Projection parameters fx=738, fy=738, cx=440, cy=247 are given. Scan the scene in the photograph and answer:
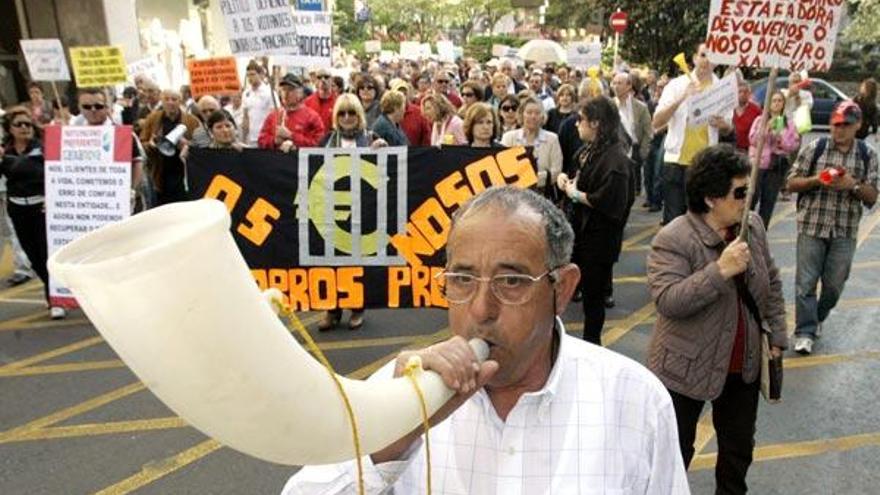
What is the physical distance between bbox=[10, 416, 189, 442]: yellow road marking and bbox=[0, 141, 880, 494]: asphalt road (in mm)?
12

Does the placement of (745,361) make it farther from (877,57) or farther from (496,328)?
(877,57)

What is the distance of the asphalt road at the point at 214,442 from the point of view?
13.0 ft

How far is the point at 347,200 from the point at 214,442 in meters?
1.98

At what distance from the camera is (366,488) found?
53.7 inches

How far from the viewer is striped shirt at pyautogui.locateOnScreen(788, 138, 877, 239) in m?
5.28

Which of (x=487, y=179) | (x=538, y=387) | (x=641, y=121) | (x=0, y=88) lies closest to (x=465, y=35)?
(x=0, y=88)

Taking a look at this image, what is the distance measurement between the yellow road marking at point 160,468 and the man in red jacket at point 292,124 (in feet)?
12.8

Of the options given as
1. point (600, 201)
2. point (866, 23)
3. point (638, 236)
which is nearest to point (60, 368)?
point (600, 201)

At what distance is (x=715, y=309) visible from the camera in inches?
122

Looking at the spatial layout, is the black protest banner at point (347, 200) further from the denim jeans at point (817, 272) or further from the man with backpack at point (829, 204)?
the denim jeans at point (817, 272)

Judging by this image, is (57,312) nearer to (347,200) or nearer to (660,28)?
(347,200)

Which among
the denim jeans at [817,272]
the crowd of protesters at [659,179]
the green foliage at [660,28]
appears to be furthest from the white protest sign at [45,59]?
the green foliage at [660,28]

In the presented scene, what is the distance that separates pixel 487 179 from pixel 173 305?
4722 millimetres

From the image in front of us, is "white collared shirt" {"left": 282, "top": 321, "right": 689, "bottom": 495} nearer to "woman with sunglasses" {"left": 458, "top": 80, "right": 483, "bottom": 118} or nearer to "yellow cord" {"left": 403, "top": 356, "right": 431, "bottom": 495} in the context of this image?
"yellow cord" {"left": 403, "top": 356, "right": 431, "bottom": 495}
